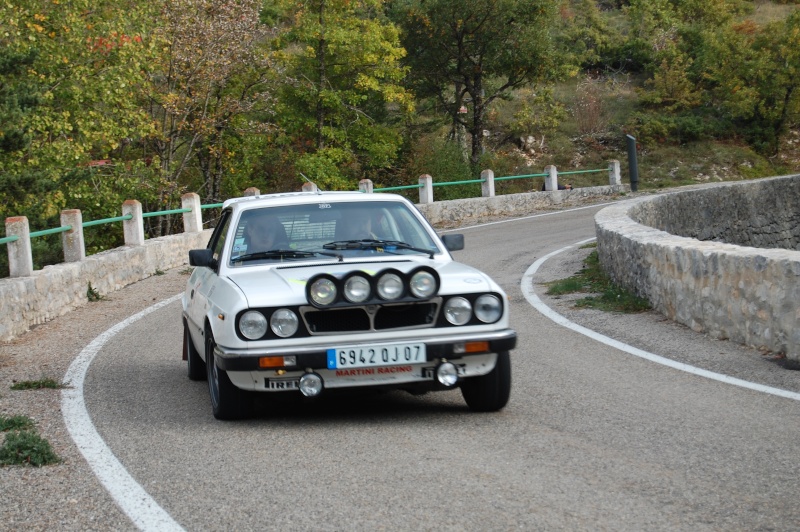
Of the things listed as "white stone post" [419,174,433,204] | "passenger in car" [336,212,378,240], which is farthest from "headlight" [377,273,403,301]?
"white stone post" [419,174,433,204]

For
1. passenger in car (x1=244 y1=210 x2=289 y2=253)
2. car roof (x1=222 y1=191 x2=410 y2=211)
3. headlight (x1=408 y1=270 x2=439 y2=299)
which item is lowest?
headlight (x1=408 y1=270 x2=439 y2=299)

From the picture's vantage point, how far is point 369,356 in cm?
633

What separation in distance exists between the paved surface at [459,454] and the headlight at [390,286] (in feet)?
2.73

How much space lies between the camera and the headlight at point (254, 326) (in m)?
6.36

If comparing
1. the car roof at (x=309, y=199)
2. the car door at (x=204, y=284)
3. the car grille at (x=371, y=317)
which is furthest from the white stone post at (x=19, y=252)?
the car grille at (x=371, y=317)

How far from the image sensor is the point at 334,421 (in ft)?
22.3

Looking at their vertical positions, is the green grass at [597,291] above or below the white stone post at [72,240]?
below

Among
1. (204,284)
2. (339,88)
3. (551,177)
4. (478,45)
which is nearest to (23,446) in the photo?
(204,284)

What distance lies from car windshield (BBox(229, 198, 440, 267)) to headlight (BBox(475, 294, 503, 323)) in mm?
939

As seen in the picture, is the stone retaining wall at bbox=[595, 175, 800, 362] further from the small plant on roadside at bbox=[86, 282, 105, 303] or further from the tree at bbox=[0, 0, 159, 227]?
the tree at bbox=[0, 0, 159, 227]

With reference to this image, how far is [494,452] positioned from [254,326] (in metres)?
1.67

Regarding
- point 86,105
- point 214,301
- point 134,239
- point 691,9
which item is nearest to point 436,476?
point 214,301

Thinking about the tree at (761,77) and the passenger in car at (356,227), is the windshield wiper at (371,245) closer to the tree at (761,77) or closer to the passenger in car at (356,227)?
the passenger in car at (356,227)

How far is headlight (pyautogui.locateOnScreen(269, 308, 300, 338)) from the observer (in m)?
6.36
